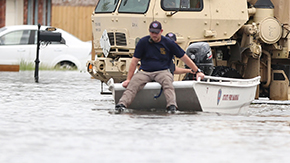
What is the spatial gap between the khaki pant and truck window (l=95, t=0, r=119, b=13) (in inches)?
125

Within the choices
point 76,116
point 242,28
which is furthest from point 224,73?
point 76,116

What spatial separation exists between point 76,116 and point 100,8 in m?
4.53

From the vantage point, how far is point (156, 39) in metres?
11.5

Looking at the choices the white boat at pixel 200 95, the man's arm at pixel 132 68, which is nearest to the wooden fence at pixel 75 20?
the man's arm at pixel 132 68

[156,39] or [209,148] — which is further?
[156,39]

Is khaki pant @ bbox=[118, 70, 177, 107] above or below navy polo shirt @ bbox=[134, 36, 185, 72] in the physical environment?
below

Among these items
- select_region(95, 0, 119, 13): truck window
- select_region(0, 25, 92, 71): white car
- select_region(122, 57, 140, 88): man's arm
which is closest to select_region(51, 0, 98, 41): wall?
select_region(0, 25, 92, 71): white car

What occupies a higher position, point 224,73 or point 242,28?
point 242,28

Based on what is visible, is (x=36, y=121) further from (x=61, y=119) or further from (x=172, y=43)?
(x=172, y=43)

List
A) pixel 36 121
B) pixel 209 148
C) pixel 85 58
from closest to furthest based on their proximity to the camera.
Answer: pixel 209 148
pixel 36 121
pixel 85 58

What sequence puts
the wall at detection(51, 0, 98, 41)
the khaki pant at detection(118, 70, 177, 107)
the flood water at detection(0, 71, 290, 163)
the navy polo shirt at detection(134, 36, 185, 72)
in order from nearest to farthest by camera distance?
the flood water at detection(0, 71, 290, 163)
the khaki pant at detection(118, 70, 177, 107)
the navy polo shirt at detection(134, 36, 185, 72)
the wall at detection(51, 0, 98, 41)

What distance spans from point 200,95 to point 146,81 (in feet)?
3.01

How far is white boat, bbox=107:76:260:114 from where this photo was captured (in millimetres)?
11242

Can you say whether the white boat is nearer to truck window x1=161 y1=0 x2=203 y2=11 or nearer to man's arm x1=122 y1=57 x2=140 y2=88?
man's arm x1=122 y1=57 x2=140 y2=88
